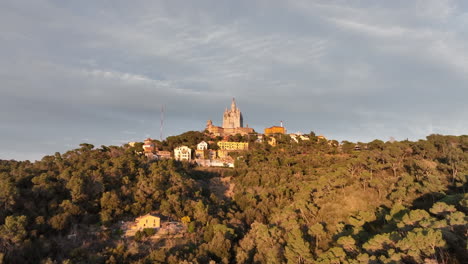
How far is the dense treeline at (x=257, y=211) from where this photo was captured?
20531mm

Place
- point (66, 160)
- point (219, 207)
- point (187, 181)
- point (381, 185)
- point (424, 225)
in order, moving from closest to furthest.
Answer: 1. point (424, 225)
2. point (381, 185)
3. point (219, 207)
4. point (187, 181)
5. point (66, 160)

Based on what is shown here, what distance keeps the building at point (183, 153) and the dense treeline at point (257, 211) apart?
14314mm

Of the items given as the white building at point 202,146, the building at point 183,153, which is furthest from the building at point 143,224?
the white building at point 202,146

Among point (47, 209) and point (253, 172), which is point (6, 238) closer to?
point (47, 209)

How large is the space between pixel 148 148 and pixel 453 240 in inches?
2443

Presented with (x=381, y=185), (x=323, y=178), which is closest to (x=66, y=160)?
(x=323, y=178)

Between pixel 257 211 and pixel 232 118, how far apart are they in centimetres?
7858

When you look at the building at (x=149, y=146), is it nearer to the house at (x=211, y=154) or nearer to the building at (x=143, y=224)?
the house at (x=211, y=154)

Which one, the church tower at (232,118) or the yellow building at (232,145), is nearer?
A: the yellow building at (232,145)

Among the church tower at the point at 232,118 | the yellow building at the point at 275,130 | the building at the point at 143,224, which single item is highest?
the church tower at the point at 232,118

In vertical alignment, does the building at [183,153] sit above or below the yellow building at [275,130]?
below

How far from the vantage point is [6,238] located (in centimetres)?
2778

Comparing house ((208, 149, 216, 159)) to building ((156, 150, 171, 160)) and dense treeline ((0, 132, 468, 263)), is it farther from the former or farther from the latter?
dense treeline ((0, 132, 468, 263))

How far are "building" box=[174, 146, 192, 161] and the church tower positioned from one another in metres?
47.6
